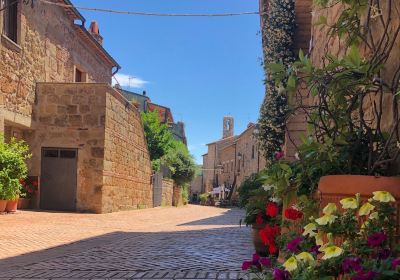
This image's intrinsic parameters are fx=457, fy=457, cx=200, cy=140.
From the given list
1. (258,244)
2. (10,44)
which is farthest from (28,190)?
(258,244)

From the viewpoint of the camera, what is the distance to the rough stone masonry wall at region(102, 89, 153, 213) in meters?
12.9

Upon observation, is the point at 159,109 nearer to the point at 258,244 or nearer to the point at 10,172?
the point at 10,172

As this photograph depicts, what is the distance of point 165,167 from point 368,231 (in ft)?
79.3

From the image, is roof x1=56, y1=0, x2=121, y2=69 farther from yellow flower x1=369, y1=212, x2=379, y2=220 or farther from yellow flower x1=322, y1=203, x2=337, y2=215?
yellow flower x1=369, y1=212, x2=379, y2=220

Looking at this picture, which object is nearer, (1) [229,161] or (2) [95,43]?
(2) [95,43]

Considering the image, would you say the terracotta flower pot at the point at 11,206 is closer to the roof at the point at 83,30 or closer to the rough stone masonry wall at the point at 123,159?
the rough stone masonry wall at the point at 123,159

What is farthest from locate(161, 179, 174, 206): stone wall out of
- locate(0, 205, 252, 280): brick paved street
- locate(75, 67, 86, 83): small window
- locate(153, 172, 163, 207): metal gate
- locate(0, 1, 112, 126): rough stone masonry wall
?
locate(0, 205, 252, 280): brick paved street

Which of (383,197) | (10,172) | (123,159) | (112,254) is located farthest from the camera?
(123,159)

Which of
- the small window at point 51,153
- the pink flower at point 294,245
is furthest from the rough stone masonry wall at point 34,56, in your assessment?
the pink flower at point 294,245

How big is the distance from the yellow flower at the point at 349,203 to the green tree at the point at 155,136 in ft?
76.4

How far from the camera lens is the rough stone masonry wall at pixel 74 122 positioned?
12.4 m

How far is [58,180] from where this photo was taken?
40.7 feet

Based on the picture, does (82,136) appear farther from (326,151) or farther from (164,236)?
(326,151)

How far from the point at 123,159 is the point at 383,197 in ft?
43.1
